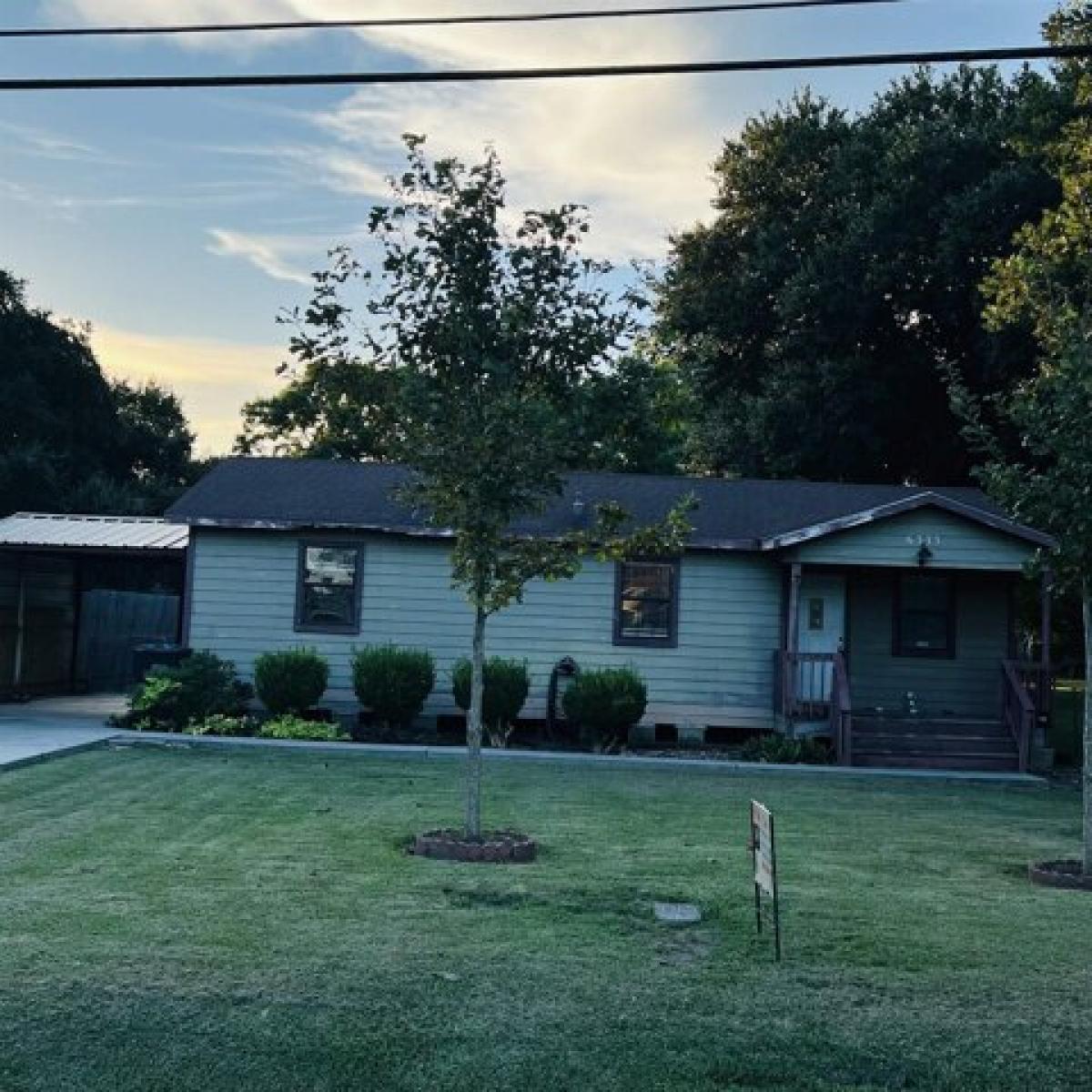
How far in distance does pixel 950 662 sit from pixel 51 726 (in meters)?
12.4

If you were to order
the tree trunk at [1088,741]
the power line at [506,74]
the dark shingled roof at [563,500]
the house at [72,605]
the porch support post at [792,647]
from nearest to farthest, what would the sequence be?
the power line at [506,74]
the tree trunk at [1088,741]
the porch support post at [792,647]
the dark shingled roof at [563,500]
the house at [72,605]

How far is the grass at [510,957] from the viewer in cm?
504

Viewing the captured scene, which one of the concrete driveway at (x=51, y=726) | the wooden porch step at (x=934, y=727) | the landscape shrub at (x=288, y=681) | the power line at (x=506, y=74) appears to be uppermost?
the power line at (x=506, y=74)

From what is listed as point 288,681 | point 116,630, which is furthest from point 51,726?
point 116,630

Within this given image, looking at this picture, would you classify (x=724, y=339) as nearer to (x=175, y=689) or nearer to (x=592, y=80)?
(x=175, y=689)

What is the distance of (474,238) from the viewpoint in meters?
9.84

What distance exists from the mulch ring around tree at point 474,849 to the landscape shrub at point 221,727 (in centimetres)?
843

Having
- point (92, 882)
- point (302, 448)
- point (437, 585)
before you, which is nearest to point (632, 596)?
point (437, 585)

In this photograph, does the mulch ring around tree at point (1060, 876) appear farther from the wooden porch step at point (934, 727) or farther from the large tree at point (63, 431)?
the large tree at point (63, 431)

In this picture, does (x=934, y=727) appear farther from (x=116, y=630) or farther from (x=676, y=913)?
(x=116, y=630)

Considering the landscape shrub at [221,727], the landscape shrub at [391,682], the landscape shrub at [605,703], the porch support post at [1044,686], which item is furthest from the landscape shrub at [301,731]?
the porch support post at [1044,686]

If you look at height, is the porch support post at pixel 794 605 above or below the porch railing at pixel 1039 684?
above

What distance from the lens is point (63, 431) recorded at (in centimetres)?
4050

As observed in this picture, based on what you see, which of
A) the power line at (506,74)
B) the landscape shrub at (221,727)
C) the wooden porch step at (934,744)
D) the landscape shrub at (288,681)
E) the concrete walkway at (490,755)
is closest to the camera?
the power line at (506,74)
